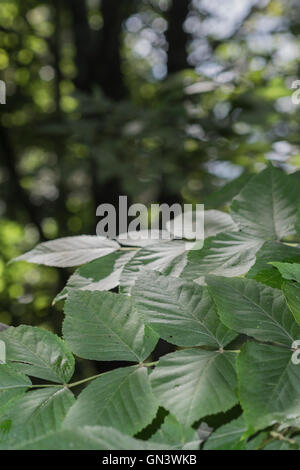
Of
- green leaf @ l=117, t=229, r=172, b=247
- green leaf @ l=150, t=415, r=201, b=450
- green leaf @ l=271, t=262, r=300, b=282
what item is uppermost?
green leaf @ l=271, t=262, r=300, b=282

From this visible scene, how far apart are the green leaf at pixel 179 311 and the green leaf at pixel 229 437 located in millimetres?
68

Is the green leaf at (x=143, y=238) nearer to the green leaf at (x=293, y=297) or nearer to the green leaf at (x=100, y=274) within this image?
the green leaf at (x=100, y=274)

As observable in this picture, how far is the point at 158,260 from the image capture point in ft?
1.73

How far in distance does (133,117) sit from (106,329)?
181cm

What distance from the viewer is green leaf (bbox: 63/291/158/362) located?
1.27 feet

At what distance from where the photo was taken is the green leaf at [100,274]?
1.64 ft

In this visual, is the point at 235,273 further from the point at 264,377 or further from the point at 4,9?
the point at 4,9

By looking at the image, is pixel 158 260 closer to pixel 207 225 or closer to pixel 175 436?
pixel 207 225

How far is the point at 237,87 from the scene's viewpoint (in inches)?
86.5

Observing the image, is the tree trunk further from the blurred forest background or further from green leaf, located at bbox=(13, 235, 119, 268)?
green leaf, located at bbox=(13, 235, 119, 268)

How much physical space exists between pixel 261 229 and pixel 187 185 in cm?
182

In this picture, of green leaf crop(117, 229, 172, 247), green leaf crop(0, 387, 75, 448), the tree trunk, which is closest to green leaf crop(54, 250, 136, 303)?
green leaf crop(117, 229, 172, 247)

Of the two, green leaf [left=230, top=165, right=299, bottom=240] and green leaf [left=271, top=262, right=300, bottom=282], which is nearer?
green leaf [left=271, top=262, right=300, bottom=282]

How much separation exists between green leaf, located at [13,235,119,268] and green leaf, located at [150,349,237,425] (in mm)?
235
